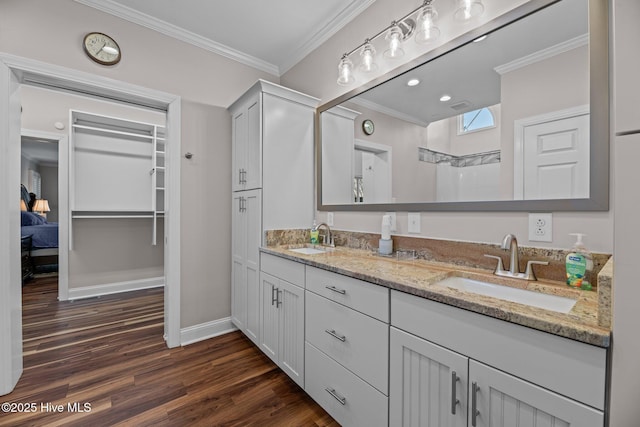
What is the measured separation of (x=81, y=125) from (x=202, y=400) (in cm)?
385

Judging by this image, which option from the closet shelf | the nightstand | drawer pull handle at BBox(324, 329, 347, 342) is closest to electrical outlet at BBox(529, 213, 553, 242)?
drawer pull handle at BBox(324, 329, 347, 342)

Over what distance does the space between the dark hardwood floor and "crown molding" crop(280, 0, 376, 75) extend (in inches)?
108

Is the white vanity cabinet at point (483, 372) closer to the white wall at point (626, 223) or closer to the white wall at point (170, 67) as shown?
the white wall at point (626, 223)

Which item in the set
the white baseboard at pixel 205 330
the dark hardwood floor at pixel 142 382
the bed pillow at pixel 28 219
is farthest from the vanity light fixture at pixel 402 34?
the bed pillow at pixel 28 219

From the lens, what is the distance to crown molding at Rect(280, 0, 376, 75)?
2.04 metres

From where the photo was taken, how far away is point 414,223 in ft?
5.59

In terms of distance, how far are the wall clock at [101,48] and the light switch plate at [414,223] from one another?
2.55 m

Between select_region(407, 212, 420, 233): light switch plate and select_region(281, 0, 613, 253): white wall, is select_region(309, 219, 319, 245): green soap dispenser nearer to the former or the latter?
select_region(281, 0, 613, 253): white wall

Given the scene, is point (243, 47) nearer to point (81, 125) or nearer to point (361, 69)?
point (361, 69)

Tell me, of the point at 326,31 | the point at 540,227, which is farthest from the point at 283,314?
the point at 326,31

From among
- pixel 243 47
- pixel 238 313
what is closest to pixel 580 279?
pixel 238 313

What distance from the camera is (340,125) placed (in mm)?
2275

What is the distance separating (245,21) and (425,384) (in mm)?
A: 2783

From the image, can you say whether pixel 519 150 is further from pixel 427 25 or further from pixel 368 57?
pixel 368 57
